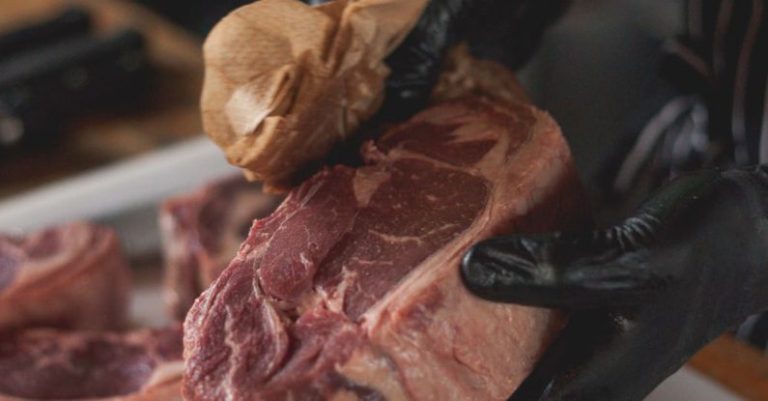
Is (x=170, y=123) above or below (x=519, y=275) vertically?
below

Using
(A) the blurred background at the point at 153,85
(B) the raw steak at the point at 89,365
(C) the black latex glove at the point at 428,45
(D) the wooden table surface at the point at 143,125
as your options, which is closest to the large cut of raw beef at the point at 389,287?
(C) the black latex glove at the point at 428,45

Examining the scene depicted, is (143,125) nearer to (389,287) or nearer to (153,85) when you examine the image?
(153,85)

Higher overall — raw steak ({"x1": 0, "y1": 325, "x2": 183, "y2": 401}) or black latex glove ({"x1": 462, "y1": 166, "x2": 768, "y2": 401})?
black latex glove ({"x1": 462, "y1": 166, "x2": 768, "y2": 401})

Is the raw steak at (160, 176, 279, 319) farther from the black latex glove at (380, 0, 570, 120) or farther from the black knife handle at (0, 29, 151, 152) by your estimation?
the black knife handle at (0, 29, 151, 152)

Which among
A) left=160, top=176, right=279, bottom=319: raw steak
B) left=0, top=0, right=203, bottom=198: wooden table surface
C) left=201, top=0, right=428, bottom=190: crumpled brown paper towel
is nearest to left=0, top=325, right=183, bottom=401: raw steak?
left=160, top=176, right=279, bottom=319: raw steak

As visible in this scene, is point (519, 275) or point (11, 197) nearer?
point (519, 275)

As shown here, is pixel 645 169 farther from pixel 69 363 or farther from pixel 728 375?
pixel 69 363

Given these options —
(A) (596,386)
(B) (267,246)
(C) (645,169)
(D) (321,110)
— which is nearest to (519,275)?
(A) (596,386)
